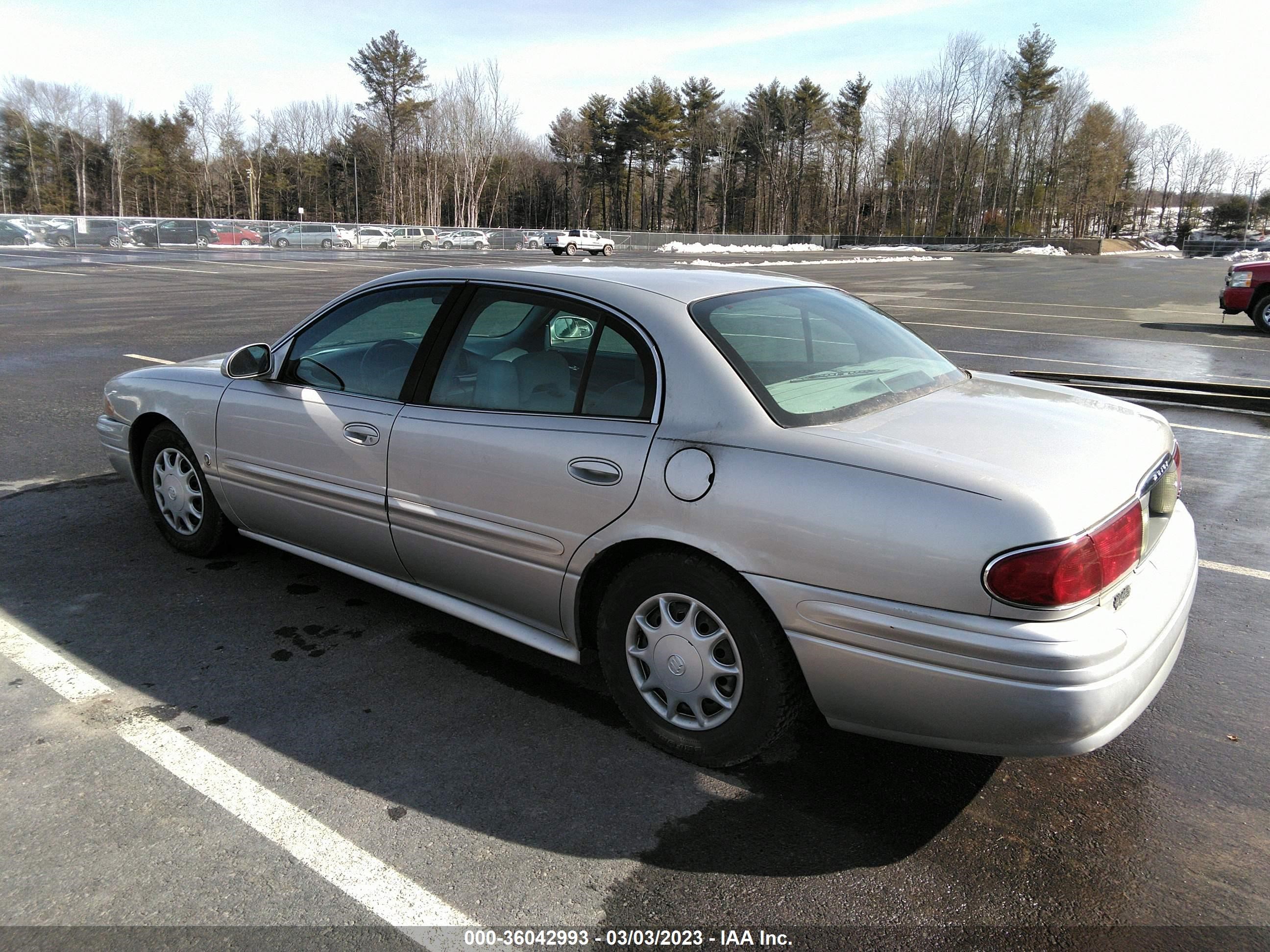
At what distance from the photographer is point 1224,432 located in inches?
302

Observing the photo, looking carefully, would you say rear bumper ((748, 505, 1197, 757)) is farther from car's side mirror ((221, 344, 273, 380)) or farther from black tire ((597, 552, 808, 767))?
car's side mirror ((221, 344, 273, 380))

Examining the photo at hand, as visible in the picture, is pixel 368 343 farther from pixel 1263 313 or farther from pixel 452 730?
pixel 1263 313

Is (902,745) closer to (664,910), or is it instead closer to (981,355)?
(664,910)

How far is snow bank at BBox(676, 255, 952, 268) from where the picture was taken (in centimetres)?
3984

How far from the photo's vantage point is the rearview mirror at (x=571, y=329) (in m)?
3.22

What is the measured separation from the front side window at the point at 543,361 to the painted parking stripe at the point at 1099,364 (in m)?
7.96

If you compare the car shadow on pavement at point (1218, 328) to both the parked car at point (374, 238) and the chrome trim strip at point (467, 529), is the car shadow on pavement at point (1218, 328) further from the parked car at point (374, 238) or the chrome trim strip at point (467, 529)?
the parked car at point (374, 238)

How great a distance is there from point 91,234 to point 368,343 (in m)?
43.8

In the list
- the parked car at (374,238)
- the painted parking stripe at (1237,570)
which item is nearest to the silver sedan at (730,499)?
the painted parking stripe at (1237,570)

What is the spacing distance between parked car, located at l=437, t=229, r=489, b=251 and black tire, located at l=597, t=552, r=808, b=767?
53.0m

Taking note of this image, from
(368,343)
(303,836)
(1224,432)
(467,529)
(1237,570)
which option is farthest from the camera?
(1224,432)

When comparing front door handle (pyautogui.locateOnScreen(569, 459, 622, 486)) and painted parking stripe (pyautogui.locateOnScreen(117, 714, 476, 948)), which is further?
front door handle (pyautogui.locateOnScreen(569, 459, 622, 486))

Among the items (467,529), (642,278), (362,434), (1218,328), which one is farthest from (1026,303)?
(467,529)

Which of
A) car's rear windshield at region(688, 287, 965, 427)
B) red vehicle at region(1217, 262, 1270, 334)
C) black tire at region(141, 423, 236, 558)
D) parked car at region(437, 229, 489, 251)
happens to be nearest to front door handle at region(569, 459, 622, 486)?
car's rear windshield at region(688, 287, 965, 427)
